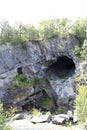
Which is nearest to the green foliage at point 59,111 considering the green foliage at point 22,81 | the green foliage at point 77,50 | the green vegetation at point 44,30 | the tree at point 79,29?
the green foliage at point 22,81

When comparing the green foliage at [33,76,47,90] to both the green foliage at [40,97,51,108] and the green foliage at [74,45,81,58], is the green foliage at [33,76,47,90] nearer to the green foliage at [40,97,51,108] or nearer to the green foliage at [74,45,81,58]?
the green foliage at [40,97,51,108]

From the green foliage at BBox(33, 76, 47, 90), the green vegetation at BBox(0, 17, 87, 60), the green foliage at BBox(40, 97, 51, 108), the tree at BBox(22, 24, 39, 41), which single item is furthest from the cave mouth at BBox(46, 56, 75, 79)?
the tree at BBox(22, 24, 39, 41)

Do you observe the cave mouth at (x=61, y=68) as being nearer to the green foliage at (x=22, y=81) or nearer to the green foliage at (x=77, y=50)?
the green foliage at (x=77, y=50)

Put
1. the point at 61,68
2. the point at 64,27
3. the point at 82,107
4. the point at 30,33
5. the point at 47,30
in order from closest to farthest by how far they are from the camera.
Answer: the point at 82,107
the point at 47,30
the point at 30,33
the point at 64,27
the point at 61,68

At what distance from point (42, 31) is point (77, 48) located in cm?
1359

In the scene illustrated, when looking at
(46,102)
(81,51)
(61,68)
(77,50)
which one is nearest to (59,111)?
(46,102)

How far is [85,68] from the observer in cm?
9019

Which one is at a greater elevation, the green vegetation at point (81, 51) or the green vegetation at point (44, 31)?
the green vegetation at point (44, 31)

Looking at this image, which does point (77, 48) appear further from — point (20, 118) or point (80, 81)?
point (20, 118)

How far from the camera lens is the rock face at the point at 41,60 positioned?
9731cm

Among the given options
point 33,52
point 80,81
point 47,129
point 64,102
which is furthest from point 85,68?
point 47,129

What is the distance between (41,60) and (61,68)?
1285 cm

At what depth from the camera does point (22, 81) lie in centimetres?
9669

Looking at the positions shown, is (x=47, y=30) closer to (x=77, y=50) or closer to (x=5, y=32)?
(x=77, y=50)
